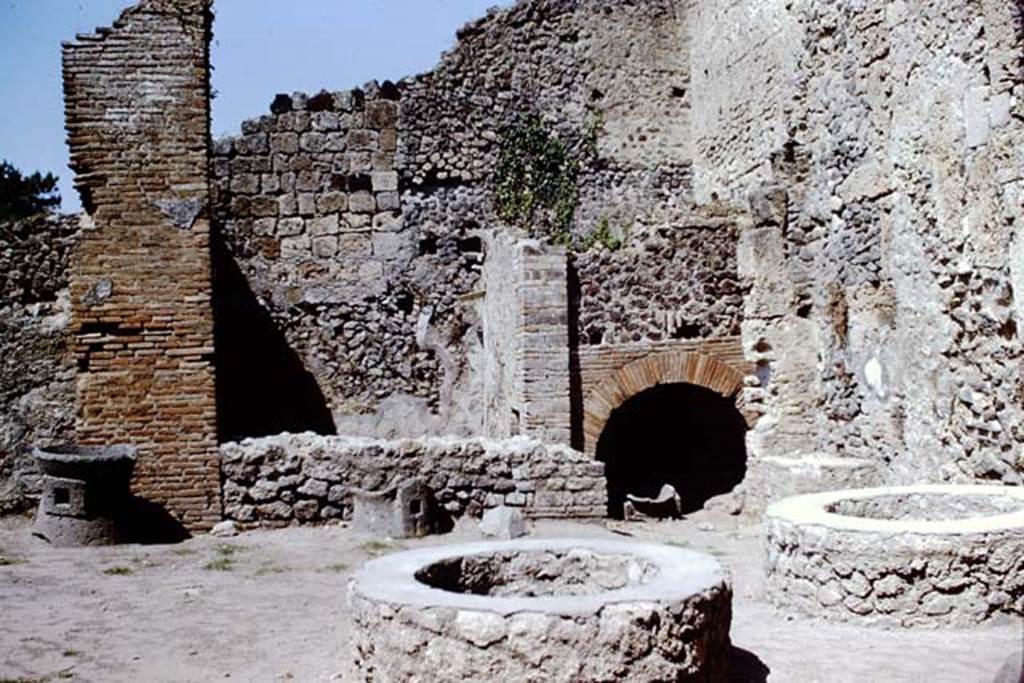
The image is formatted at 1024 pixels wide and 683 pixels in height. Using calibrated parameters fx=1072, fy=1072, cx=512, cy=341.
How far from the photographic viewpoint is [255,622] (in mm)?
6496

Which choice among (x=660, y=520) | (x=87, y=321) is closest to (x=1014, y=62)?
(x=660, y=520)

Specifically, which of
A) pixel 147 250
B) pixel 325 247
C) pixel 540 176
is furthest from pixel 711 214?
pixel 147 250

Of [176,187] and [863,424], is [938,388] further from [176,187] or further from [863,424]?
[176,187]

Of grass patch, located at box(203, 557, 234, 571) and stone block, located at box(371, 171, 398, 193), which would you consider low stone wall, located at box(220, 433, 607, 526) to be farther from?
stone block, located at box(371, 171, 398, 193)

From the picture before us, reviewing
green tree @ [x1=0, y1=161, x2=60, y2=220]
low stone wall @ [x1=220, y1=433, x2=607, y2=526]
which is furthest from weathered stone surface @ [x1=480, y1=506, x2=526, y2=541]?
green tree @ [x1=0, y1=161, x2=60, y2=220]

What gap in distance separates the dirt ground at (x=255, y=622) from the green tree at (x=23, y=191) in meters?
19.8

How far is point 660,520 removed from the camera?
1093 cm

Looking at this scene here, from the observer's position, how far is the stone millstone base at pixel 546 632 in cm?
411

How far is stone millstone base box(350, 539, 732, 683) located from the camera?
13.5ft

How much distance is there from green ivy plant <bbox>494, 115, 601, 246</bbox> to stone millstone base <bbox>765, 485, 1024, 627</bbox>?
982 centimetres

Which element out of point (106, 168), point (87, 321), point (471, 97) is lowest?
point (87, 321)

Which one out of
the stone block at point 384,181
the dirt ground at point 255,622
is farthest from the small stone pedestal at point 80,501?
the stone block at point 384,181

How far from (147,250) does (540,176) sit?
755 cm

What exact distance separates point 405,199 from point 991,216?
9.14 metres
